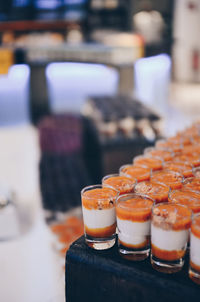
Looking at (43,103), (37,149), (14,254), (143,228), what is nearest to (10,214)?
(14,254)

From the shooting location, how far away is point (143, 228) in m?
1.19

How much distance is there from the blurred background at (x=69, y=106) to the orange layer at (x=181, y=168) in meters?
0.85

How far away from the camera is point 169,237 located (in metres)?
1.11

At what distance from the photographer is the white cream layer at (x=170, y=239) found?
1.11 meters

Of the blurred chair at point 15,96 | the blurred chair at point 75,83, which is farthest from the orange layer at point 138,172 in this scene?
the blurred chair at point 15,96

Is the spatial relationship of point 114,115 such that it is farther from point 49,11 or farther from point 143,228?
point 49,11

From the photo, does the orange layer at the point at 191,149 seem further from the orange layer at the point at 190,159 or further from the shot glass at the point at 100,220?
the shot glass at the point at 100,220

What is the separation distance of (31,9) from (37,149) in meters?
5.81

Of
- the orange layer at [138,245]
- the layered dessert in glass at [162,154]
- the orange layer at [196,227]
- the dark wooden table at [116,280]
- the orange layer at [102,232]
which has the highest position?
the layered dessert in glass at [162,154]

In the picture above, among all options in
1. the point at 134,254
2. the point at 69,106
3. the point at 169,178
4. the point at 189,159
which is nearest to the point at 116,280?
the point at 134,254

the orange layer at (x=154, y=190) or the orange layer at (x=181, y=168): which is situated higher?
the orange layer at (x=181, y=168)

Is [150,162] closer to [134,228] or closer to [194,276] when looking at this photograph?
[134,228]

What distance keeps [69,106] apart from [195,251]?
19.0 feet

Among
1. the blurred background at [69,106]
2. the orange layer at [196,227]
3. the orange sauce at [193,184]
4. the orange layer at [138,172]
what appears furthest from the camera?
the blurred background at [69,106]
